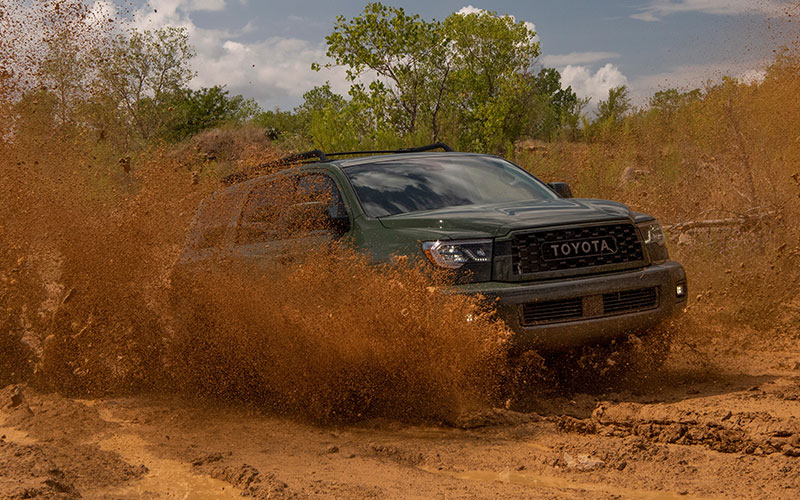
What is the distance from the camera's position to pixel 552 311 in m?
5.23

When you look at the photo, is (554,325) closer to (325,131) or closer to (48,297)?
(48,297)

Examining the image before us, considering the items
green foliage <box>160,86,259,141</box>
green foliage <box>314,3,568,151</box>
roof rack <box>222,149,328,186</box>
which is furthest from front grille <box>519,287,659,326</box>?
green foliage <box>160,86,259,141</box>

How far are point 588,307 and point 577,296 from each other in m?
0.12

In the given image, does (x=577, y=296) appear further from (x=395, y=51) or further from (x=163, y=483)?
(x=395, y=51)

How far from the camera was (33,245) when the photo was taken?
706 centimetres

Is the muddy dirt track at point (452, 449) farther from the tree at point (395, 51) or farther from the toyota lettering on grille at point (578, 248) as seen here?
the tree at point (395, 51)

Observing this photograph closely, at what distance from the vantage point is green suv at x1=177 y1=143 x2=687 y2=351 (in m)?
5.23

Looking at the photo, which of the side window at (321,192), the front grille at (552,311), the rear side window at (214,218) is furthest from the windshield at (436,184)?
the front grille at (552,311)

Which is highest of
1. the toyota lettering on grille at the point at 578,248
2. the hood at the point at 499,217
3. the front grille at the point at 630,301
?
the hood at the point at 499,217

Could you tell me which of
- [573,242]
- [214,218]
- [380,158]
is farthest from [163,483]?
[380,158]

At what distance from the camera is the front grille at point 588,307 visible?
516 cm

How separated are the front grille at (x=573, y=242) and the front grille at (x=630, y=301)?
0.22 m

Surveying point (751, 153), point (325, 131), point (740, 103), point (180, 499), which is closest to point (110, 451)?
point (180, 499)

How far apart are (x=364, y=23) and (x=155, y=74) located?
17.2m
